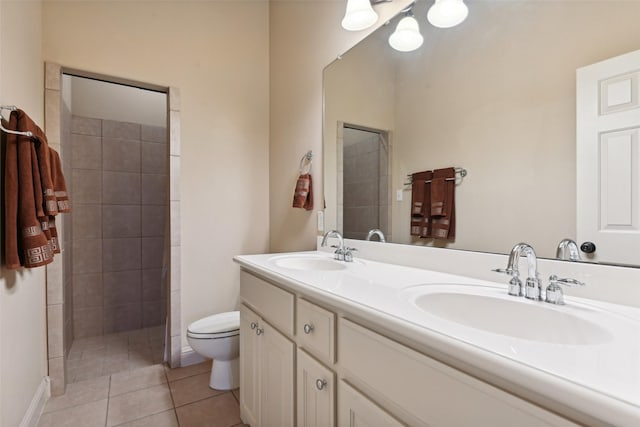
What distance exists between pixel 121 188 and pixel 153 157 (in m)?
0.41

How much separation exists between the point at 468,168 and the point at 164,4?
2323mm

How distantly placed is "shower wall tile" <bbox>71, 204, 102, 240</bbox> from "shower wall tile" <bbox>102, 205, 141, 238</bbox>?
0.04 meters

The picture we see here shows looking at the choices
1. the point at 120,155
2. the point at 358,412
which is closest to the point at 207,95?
the point at 120,155

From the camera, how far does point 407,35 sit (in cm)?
148

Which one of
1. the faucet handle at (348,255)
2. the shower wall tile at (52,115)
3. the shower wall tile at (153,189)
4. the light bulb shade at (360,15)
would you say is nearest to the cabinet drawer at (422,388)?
the faucet handle at (348,255)

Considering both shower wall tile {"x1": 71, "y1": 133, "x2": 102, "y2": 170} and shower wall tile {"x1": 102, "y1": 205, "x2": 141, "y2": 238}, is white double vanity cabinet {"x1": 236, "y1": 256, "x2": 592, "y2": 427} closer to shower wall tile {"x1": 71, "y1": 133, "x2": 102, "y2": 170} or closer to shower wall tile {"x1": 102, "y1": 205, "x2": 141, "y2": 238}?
shower wall tile {"x1": 102, "y1": 205, "x2": 141, "y2": 238}

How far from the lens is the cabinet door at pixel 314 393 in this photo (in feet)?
3.07

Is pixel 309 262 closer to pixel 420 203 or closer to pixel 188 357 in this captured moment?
pixel 420 203

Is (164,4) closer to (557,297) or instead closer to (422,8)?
(422,8)

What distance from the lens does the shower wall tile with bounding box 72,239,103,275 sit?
2.78m

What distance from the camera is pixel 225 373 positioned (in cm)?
199

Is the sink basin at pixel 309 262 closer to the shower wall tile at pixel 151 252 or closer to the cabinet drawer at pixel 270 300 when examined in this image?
the cabinet drawer at pixel 270 300

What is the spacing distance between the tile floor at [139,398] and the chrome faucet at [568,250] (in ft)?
5.35

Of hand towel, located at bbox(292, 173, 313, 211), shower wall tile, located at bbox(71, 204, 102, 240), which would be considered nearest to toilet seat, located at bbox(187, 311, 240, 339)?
hand towel, located at bbox(292, 173, 313, 211)
